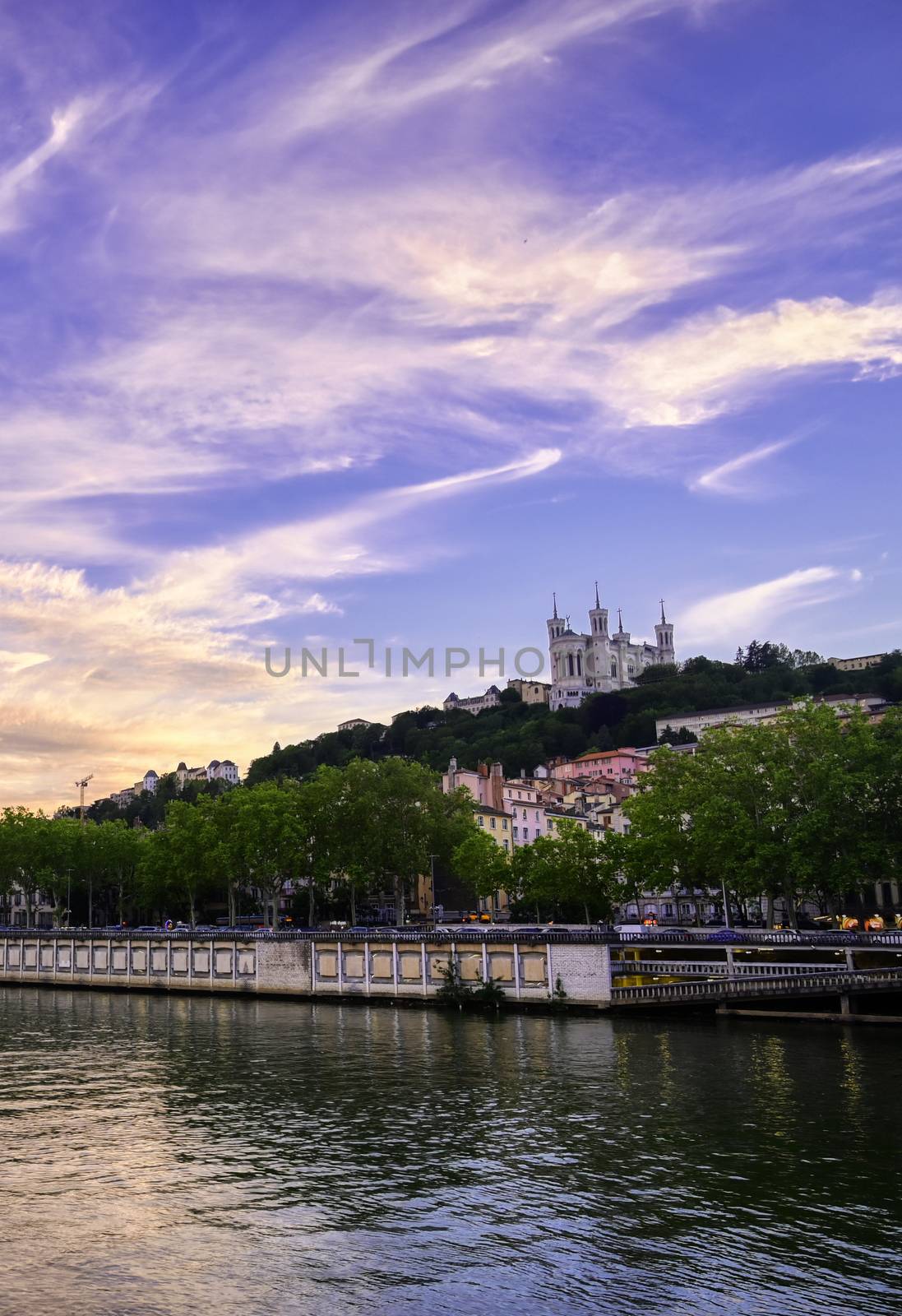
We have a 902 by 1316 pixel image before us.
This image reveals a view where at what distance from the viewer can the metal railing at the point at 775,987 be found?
57719 millimetres

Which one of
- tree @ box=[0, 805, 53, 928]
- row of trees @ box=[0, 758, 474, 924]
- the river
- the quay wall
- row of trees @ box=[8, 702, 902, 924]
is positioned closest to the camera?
the river

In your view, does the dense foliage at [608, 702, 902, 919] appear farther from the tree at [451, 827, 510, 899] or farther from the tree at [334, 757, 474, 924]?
the tree at [334, 757, 474, 924]

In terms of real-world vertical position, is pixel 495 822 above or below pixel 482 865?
above

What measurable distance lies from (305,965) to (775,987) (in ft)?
107

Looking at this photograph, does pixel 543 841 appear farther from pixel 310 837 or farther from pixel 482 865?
pixel 310 837

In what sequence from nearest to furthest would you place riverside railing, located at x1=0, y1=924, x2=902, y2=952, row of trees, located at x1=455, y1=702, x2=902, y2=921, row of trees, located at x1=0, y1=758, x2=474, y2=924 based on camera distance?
riverside railing, located at x1=0, y1=924, x2=902, y2=952 < row of trees, located at x1=455, y1=702, x2=902, y2=921 < row of trees, located at x1=0, y1=758, x2=474, y2=924

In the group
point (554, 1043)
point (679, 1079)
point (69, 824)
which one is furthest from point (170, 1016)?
point (69, 824)

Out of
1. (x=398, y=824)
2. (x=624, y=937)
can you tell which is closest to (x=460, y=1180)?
(x=624, y=937)

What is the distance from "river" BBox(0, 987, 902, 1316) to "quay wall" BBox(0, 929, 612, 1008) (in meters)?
13.5

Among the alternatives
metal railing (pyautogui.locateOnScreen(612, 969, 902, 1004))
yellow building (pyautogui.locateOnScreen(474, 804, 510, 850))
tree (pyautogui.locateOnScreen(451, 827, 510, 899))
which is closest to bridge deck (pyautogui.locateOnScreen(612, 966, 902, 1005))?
metal railing (pyautogui.locateOnScreen(612, 969, 902, 1004))

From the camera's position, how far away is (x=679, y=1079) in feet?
135

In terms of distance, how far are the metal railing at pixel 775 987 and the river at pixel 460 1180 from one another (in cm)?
784

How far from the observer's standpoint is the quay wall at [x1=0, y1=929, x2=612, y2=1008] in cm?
6366

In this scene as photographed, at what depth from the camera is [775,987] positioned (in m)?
58.9
